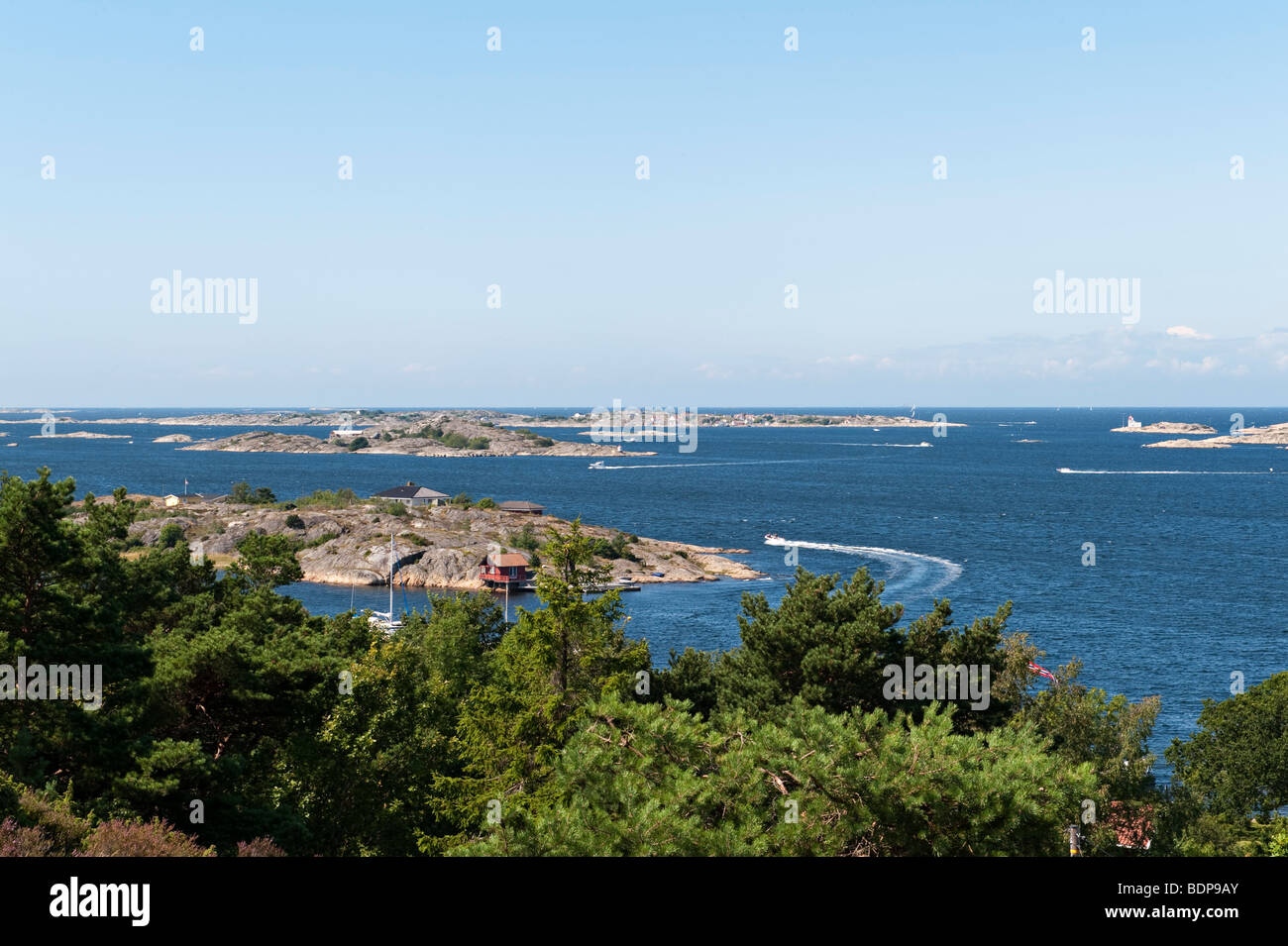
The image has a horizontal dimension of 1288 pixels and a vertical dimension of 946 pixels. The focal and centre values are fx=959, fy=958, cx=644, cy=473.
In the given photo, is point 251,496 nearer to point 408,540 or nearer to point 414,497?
point 414,497

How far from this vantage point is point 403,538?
94.0 meters

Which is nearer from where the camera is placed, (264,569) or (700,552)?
(264,569)

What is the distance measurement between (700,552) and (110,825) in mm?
86119

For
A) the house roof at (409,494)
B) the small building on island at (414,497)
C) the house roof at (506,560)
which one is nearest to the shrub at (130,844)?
the house roof at (506,560)

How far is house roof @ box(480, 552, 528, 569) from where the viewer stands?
277 ft

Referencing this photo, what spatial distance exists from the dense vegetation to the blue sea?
24347mm

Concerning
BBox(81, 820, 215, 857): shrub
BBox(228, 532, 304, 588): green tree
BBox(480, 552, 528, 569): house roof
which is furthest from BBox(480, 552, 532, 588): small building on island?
BBox(81, 820, 215, 857): shrub

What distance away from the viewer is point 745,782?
39.1ft

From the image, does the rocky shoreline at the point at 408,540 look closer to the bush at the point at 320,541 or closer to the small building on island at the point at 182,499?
the bush at the point at 320,541

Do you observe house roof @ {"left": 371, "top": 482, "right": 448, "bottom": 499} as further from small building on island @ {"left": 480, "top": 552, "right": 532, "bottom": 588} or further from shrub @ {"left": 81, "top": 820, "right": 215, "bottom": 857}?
shrub @ {"left": 81, "top": 820, "right": 215, "bottom": 857}

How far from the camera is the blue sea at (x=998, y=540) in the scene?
61375 millimetres
